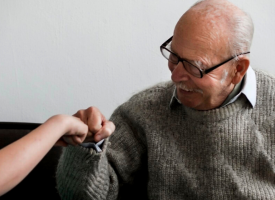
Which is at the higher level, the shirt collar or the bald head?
the bald head

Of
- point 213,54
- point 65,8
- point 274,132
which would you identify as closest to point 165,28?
point 65,8

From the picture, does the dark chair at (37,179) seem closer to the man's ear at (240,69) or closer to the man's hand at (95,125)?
the man's hand at (95,125)

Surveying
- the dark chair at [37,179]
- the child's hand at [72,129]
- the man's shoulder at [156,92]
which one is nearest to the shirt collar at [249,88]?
the man's shoulder at [156,92]

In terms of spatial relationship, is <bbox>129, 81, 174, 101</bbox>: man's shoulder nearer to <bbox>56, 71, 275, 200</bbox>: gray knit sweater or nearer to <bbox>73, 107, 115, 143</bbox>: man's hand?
<bbox>56, 71, 275, 200</bbox>: gray knit sweater

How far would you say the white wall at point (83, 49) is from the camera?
5.59 feet

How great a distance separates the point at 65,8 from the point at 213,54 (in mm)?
768

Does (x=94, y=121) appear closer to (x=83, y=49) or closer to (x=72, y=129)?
(x=72, y=129)

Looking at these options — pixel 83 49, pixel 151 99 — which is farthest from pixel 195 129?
pixel 83 49

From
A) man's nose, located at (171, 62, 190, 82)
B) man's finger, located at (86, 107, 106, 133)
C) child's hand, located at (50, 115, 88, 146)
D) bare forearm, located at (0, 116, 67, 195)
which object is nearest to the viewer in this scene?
bare forearm, located at (0, 116, 67, 195)

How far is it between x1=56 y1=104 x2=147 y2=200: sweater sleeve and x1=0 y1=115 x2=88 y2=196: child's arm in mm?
300

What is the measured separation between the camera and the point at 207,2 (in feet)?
4.17

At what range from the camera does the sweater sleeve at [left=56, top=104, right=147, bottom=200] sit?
127cm

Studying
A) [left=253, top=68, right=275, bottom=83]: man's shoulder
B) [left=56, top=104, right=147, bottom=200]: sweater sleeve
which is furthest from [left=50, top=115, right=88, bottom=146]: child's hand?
[left=253, top=68, right=275, bottom=83]: man's shoulder

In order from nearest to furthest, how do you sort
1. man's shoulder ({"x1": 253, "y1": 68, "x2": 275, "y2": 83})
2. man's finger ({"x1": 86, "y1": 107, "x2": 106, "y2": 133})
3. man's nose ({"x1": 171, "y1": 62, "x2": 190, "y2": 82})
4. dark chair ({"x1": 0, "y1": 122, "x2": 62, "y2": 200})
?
man's finger ({"x1": 86, "y1": 107, "x2": 106, "y2": 133}), man's nose ({"x1": 171, "y1": 62, "x2": 190, "y2": 82}), man's shoulder ({"x1": 253, "y1": 68, "x2": 275, "y2": 83}), dark chair ({"x1": 0, "y1": 122, "x2": 62, "y2": 200})
